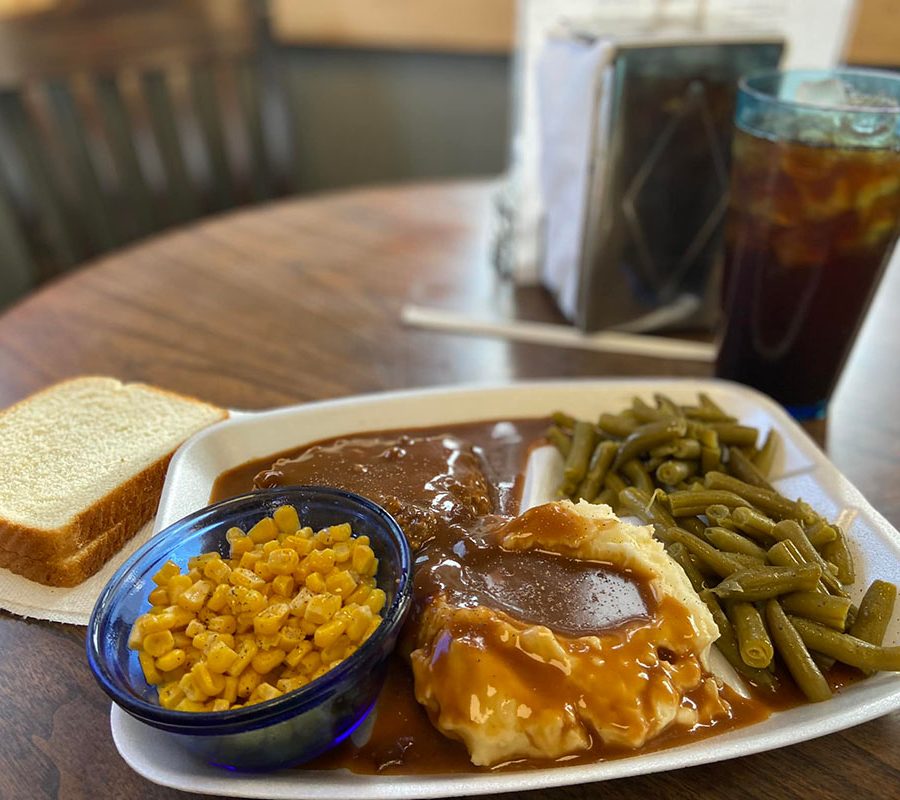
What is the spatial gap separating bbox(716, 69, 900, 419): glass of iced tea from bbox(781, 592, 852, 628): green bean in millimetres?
908

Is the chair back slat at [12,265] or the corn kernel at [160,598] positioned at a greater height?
the corn kernel at [160,598]

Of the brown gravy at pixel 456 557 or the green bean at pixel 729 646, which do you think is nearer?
the brown gravy at pixel 456 557

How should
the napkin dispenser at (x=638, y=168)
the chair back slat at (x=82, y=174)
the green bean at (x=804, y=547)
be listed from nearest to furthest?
the green bean at (x=804, y=547)
the napkin dispenser at (x=638, y=168)
the chair back slat at (x=82, y=174)

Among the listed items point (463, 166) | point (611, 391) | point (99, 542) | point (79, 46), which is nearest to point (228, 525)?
point (99, 542)

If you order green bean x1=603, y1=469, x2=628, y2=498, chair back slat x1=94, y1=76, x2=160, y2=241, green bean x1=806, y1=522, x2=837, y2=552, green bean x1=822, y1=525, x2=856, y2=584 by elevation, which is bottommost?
chair back slat x1=94, y1=76, x2=160, y2=241

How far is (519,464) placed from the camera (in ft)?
6.03

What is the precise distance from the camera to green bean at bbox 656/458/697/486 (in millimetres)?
1698

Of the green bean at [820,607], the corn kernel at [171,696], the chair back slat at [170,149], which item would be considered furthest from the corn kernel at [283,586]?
the chair back slat at [170,149]

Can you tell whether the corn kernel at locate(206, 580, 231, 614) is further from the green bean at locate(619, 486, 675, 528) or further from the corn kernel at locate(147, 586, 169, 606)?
the green bean at locate(619, 486, 675, 528)

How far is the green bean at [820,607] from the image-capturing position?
135cm

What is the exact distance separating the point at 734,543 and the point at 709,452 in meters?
0.30

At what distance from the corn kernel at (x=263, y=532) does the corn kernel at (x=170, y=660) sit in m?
0.26

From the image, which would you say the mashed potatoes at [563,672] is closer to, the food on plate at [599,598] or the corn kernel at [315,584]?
the food on plate at [599,598]

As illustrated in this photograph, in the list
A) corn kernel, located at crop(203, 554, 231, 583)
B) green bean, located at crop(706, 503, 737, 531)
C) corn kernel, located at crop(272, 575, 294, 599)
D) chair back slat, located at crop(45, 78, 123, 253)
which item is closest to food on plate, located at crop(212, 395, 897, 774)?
green bean, located at crop(706, 503, 737, 531)
